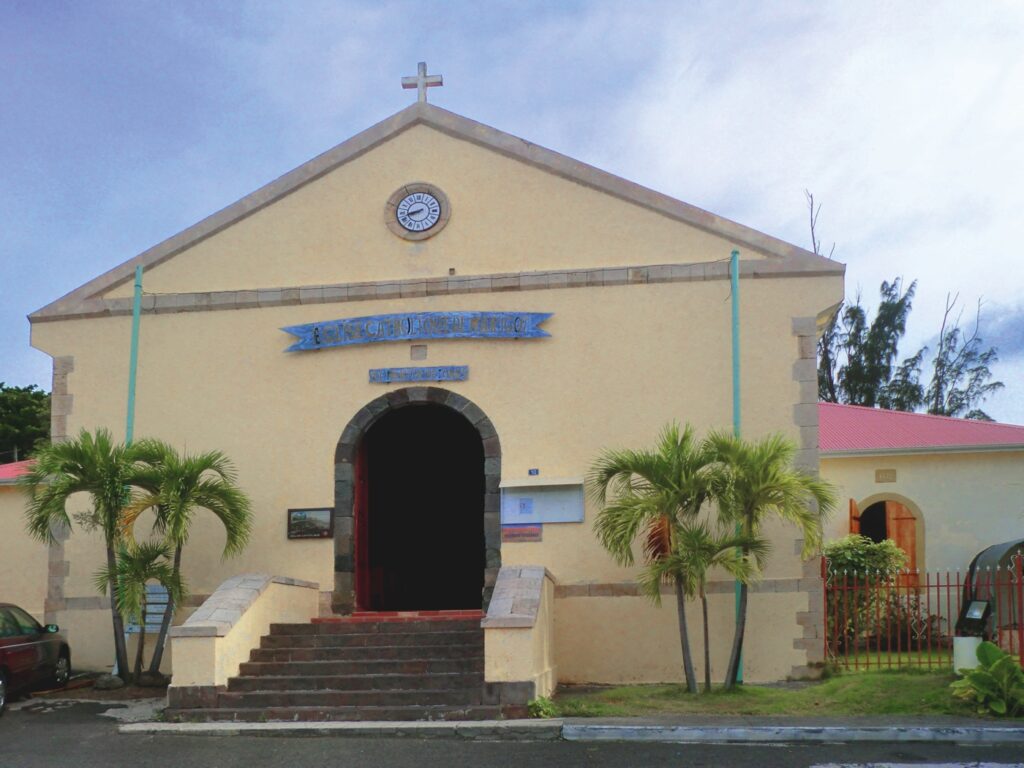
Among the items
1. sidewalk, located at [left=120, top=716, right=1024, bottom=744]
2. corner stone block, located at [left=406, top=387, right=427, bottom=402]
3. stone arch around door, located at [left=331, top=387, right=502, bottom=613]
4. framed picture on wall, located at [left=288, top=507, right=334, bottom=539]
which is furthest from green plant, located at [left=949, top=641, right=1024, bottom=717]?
framed picture on wall, located at [left=288, top=507, right=334, bottom=539]

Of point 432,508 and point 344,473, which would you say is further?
point 432,508

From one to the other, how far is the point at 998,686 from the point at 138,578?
9.36 metres

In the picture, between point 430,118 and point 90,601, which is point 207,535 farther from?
point 430,118

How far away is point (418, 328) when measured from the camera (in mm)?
14930

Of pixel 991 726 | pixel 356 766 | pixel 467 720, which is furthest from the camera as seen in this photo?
pixel 467 720

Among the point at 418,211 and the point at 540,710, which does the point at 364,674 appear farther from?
the point at 418,211

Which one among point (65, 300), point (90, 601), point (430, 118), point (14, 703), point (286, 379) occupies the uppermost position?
point (430, 118)

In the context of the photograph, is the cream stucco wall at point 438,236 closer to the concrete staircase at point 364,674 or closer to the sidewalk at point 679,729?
the concrete staircase at point 364,674

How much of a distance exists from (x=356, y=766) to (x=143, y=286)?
28.7ft

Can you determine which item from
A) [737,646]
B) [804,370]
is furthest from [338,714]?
[804,370]

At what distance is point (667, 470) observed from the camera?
1248cm

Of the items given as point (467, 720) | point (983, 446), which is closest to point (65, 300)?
point (467, 720)

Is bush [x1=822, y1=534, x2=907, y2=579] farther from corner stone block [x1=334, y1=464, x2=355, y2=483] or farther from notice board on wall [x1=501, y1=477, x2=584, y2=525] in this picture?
corner stone block [x1=334, y1=464, x2=355, y2=483]

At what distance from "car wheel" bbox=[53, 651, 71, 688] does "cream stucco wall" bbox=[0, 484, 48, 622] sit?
4835 mm
